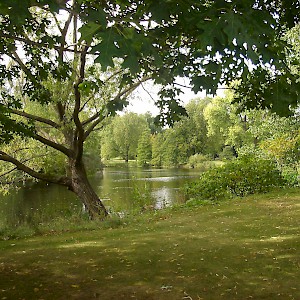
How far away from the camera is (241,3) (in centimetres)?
269

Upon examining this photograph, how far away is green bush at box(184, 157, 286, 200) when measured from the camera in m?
13.9

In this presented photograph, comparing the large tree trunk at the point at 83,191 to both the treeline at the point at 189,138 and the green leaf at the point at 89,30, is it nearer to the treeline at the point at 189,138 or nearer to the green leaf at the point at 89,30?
the green leaf at the point at 89,30

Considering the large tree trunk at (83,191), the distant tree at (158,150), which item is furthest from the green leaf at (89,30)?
the distant tree at (158,150)

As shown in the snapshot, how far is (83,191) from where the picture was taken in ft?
40.2

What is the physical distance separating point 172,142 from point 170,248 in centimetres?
4430

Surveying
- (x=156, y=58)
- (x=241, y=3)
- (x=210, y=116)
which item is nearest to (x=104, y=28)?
(x=156, y=58)

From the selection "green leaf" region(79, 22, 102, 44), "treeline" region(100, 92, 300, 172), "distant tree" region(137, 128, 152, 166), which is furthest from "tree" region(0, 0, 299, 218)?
"distant tree" region(137, 128, 152, 166)

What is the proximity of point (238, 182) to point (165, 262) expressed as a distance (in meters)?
9.25

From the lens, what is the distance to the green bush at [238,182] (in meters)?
13.9

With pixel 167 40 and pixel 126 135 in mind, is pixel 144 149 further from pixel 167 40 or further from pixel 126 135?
pixel 167 40

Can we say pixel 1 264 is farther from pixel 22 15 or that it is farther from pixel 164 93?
pixel 22 15

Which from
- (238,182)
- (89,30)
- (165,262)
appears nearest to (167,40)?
(89,30)

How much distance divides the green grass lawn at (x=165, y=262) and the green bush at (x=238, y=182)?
485 cm

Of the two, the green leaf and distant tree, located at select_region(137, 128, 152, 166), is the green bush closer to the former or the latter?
the green leaf
